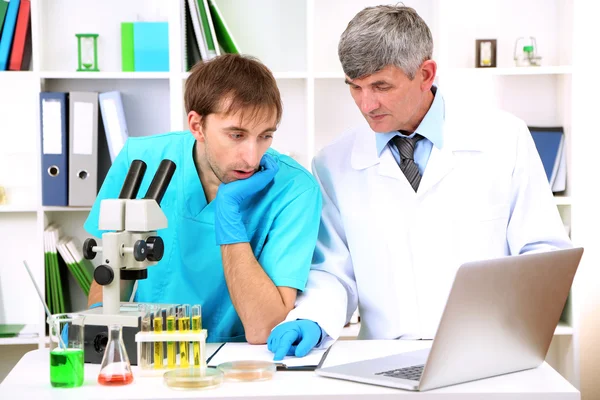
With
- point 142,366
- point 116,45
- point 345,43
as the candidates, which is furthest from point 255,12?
point 142,366

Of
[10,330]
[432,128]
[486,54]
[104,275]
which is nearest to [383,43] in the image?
[432,128]

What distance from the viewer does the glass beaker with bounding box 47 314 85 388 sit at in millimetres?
1289

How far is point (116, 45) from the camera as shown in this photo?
314cm

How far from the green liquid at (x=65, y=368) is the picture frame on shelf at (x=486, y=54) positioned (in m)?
2.22

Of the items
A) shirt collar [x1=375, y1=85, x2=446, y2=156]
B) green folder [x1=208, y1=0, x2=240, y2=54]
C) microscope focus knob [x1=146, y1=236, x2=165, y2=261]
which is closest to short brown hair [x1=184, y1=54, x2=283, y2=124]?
shirt collar [x1=375, y1=85, x2=446, y2=156]

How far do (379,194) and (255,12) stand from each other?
1492 mm

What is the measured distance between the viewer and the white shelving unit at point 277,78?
121 inches

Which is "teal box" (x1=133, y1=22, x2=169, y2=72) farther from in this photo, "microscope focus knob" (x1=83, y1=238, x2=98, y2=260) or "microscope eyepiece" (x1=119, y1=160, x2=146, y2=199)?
"microscope focus knob" (x1=83, y1=238, x2=98, y2=260)

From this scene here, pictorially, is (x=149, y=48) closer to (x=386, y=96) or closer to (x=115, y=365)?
(x=386, y=96)

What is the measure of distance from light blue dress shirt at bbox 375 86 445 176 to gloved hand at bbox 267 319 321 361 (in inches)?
21.7

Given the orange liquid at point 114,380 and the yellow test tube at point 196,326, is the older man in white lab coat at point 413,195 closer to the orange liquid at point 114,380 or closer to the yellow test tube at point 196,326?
the yellow test tube at point 196,326

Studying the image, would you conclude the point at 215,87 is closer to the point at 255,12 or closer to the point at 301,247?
the point at 301,247

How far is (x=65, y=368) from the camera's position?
1.29 metres

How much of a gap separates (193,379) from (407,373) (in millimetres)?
364
